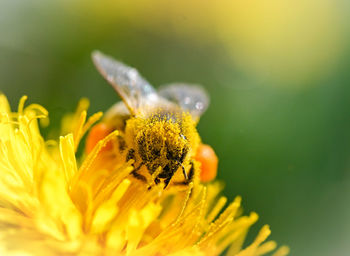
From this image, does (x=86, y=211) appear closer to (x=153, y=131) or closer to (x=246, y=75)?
(x=153, y=131)

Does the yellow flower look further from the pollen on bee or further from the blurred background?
the blurred background

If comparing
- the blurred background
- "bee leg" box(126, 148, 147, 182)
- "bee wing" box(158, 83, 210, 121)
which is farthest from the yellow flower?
the blurred background

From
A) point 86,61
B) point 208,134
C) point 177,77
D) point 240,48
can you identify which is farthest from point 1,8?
point 240,48

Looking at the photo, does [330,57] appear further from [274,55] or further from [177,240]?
[177,240]

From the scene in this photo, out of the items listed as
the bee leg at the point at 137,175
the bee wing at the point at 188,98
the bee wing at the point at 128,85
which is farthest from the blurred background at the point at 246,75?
the bee leg at the point at 137,175

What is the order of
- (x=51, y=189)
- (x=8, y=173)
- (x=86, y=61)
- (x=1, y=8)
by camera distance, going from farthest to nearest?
(x=86, y=61) → (x=1, y=8) → (x=8, y=173) → (x=51, y=189)

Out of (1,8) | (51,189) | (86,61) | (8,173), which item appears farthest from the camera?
(86,61)

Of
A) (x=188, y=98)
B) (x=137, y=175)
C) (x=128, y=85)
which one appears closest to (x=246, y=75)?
(x=188, y=98)
